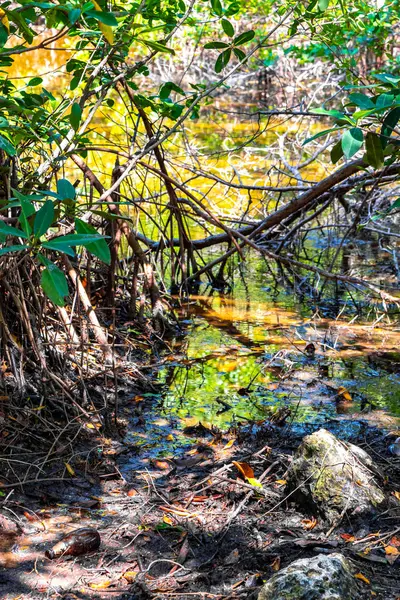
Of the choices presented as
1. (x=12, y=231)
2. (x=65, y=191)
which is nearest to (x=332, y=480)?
(x=65, y=191)

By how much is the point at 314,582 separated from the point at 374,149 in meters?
1.45

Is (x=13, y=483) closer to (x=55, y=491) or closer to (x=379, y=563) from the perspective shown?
(x=55, y=491)

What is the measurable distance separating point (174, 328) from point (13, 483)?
2.51m

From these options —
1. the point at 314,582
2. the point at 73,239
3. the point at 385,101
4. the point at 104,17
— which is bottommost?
the point at 314,582

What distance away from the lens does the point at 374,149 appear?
108 inches

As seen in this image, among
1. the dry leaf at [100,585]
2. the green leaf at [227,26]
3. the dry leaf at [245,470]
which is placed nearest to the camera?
the dry leaf at [100,585]

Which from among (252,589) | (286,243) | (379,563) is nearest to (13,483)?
(252,589)

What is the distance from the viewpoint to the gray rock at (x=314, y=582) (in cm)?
225

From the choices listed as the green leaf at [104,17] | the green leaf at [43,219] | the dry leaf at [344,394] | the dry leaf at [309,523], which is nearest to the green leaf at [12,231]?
the green leaf at [43,219]

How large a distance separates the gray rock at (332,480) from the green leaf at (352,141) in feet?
4.27

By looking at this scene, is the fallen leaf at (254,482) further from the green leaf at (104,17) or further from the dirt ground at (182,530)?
the green leaf at (104,17)

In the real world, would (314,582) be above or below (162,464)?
above

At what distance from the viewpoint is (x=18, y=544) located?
2.85m

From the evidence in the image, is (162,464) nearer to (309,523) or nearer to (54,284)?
(309,523)
